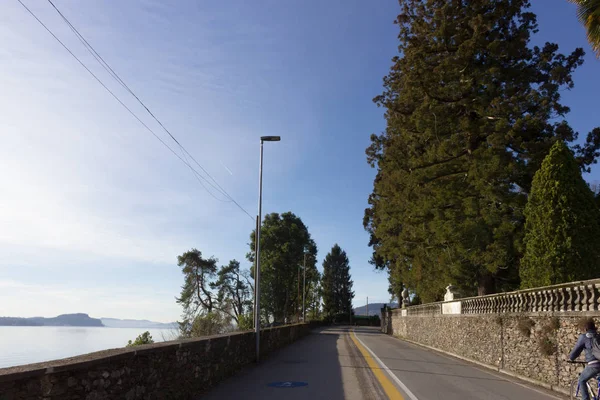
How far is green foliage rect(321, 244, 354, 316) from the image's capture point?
114m

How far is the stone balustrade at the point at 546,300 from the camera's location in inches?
393

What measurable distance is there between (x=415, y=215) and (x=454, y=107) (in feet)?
22.4

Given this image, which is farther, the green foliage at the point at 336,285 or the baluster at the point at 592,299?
the green foliage at the point at 336,285

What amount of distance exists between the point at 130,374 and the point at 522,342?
Result: 11.3 m

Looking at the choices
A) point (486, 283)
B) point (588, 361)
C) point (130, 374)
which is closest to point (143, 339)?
point (486, 283)

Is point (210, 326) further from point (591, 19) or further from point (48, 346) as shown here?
point (591, 19)

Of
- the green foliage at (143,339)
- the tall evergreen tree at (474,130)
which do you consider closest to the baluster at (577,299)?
the tall evergreen tree at (474,130)

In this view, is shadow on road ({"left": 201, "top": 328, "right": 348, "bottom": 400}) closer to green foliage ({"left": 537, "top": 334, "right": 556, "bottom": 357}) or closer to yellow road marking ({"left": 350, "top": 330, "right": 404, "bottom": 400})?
yellow road marking ({"left": 350, "top": 330, "right": 404, "bottom": 400})

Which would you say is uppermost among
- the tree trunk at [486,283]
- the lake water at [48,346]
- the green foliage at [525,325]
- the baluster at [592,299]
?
the tree trunk at [486,283]

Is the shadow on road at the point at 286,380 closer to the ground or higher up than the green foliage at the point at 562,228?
closer to the ground

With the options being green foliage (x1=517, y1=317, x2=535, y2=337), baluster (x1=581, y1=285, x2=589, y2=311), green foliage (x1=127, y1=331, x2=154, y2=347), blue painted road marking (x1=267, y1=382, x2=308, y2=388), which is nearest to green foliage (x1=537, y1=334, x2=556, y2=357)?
green foliage (x1=517, y1=317, x2=535, y2=337)

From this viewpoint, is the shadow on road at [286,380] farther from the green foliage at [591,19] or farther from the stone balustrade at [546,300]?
the green foliage at [591,19]

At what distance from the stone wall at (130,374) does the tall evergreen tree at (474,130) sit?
15225 mm

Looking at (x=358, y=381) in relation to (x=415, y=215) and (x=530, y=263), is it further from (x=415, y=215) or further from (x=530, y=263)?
(x=415, y=215)
